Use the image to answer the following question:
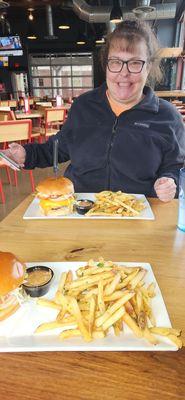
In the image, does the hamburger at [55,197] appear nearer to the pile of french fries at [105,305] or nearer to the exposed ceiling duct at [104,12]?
the pile of french fries at [105,305]

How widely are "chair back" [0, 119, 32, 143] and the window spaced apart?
10431mm

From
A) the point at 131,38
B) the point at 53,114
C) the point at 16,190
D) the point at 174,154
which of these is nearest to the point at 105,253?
the point at 174,154

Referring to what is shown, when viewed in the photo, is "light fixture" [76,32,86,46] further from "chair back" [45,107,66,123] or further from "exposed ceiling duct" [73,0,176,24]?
"chair back" [45,107,66,123]

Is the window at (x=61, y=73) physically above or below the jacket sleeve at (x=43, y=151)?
above

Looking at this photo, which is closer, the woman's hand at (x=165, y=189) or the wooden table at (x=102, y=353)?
the wooden table at (x=102, y=353)

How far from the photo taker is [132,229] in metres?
1.21

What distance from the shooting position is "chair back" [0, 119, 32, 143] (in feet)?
12.9

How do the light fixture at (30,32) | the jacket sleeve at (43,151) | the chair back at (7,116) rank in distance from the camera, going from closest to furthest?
the jacket sleeve at (43,151) < the chair back at (7,116) < the light fixture at (30,32)

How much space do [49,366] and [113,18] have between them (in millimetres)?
9036

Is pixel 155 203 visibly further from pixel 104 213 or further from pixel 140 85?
pixel 140 85

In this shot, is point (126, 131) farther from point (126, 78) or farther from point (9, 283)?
point (9, 283)

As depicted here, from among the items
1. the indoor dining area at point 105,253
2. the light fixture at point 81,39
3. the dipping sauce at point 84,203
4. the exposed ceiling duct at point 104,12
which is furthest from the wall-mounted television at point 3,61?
the dipping sauce at point 84,203

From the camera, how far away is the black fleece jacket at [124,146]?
1.74 m

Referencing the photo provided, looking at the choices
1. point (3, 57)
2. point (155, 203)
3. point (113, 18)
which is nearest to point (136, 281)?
point (155, 203)
